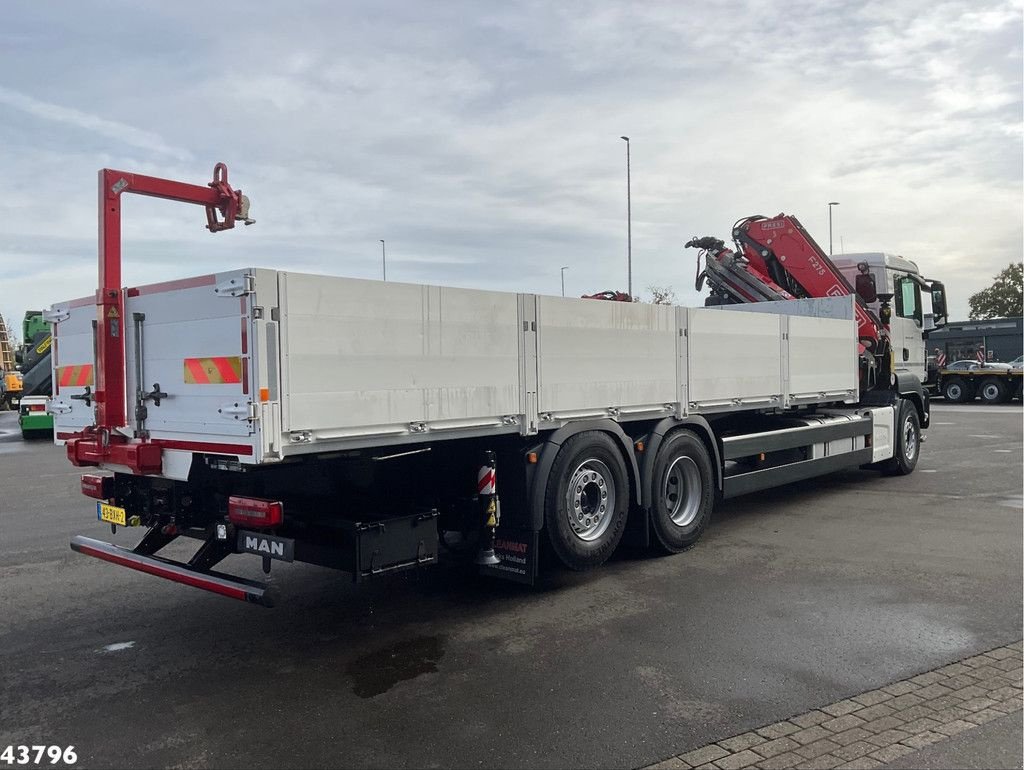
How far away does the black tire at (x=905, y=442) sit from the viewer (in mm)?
11930

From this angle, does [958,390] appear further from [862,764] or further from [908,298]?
[862,764]

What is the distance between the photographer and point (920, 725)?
156 inches

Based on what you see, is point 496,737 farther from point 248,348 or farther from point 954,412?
point 954,412

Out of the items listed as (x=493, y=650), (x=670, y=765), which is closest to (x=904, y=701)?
(x=670, y=765)

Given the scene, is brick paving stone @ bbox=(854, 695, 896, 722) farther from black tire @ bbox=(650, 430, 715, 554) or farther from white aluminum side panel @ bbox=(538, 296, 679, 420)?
black tire @ bbox=(650, 430, 715, 554)

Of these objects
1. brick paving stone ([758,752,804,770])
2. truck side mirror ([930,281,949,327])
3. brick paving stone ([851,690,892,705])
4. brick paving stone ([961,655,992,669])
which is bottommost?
brick paving stone ([758,752,804,770])

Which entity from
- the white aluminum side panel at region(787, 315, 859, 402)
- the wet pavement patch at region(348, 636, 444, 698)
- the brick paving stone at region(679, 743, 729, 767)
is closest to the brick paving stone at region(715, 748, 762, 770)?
the brick paving stone at region(679, 743, 729, 767)

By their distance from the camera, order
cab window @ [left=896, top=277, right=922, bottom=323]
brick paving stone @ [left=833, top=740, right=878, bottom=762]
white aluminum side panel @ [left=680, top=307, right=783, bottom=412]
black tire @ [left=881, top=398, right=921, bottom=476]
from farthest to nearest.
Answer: cab window @ [left=896, top=277, right=922, bottom=323] < black tire @ [left=881, top=398, right=921, bottom=476] < white aluminum side panel @ [left=680, top=307, right=783, bottom=412] < brick paving stone @ [left=833, top=740, right=878, bottom=762]

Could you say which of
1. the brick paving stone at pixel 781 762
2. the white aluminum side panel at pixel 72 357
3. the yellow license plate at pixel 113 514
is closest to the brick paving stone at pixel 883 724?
the brick paving stone at pixel 781 762

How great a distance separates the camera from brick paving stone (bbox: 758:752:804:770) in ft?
11.8

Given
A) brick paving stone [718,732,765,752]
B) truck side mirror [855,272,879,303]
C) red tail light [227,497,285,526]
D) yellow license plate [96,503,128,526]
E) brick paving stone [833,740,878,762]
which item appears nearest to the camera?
brick paving stone [833,740,878,762]

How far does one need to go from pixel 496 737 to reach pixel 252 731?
1.16 meters

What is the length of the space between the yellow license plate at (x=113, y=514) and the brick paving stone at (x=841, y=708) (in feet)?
14.4

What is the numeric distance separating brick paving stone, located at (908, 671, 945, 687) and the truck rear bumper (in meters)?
3.49
